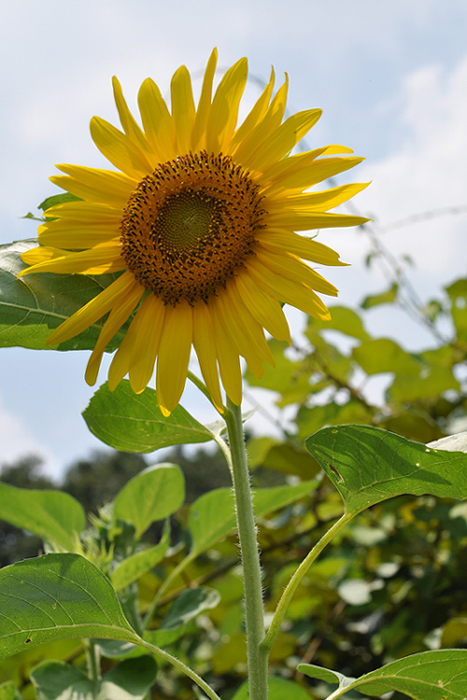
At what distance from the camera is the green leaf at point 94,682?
0.89 metres

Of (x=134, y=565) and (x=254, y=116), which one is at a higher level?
(x=254, y=116)

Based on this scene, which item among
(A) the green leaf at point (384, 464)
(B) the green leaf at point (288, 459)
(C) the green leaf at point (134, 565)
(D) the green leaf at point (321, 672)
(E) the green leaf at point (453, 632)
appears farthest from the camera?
(B) the green leaf at point (288, 459)

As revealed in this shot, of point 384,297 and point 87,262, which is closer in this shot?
point 87,262

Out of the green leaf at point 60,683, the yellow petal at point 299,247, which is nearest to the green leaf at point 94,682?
the green leaf at point 60,683

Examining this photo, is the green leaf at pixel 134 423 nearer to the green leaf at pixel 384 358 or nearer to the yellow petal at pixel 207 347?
the yellow petal at pixel 207 347

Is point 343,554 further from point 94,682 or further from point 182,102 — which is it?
point 182,102

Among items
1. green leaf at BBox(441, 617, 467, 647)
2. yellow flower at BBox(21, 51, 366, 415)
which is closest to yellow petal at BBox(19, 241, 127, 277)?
yellow flower at BBox(21, 51, 366, 415)

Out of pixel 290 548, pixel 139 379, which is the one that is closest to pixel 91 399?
pixel 139 379

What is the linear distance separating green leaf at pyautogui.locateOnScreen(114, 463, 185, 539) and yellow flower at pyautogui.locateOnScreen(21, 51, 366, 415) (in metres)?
0.55

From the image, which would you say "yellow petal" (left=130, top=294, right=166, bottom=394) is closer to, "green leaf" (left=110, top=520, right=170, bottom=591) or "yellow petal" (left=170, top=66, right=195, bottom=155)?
"yellow petal" (left=170, top=66, right=195, bottom=155)

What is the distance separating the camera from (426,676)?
0.70 metres

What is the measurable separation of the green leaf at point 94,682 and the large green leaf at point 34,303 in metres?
0.56

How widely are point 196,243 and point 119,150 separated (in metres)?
0.17

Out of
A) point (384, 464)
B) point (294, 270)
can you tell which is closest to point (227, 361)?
point (294, 270)
